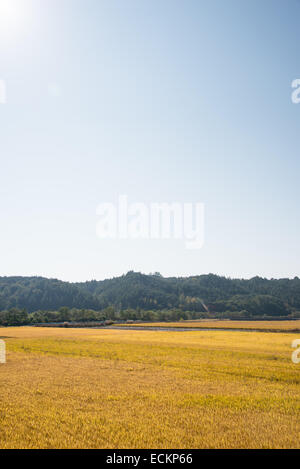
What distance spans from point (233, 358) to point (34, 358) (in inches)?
747

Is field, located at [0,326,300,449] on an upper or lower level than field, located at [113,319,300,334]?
upper

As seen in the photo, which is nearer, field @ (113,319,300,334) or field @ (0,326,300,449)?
field @ (0,326,300,449)

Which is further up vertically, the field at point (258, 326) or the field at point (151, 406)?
the field at point (151, 406)

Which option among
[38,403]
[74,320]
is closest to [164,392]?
[38,403]

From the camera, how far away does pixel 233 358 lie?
1180 inches

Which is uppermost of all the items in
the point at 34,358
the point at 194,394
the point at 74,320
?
the point at 194,394

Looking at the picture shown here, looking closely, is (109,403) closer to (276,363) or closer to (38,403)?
(38,403)

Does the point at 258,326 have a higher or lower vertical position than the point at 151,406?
lower

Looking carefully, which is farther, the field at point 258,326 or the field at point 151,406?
the field at point 258,326

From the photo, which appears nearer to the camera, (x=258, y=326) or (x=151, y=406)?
(x=151, y=406)
